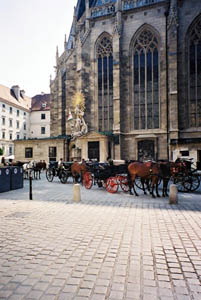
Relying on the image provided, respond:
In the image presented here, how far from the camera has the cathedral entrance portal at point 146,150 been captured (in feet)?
84.0

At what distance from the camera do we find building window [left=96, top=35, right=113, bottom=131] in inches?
1099

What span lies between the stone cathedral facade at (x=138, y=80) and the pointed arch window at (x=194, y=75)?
0.10 m

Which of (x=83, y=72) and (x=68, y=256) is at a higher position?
(x=83, y=72)

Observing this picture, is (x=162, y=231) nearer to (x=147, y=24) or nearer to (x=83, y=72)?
(x=83, y=72)

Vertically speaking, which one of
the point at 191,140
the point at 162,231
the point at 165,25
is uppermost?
the point at 165,25

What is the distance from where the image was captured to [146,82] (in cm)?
2652

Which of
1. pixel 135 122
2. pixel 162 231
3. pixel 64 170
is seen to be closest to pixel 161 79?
pixel 135 122

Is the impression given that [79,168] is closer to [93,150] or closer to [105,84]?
[93,150]

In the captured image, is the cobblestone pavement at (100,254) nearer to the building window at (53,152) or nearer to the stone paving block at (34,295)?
the stone paving block at (34,295)

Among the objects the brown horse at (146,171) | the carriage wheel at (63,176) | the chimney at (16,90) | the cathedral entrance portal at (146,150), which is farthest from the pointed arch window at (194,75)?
the chimney at (16,90)

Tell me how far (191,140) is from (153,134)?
4618 millimetres

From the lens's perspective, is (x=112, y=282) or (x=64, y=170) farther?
(x=64, y=170)

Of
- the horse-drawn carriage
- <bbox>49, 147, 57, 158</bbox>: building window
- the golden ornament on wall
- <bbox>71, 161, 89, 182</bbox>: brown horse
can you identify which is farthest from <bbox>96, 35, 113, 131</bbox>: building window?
the horse-drawn carriage

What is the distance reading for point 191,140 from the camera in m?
22.1
